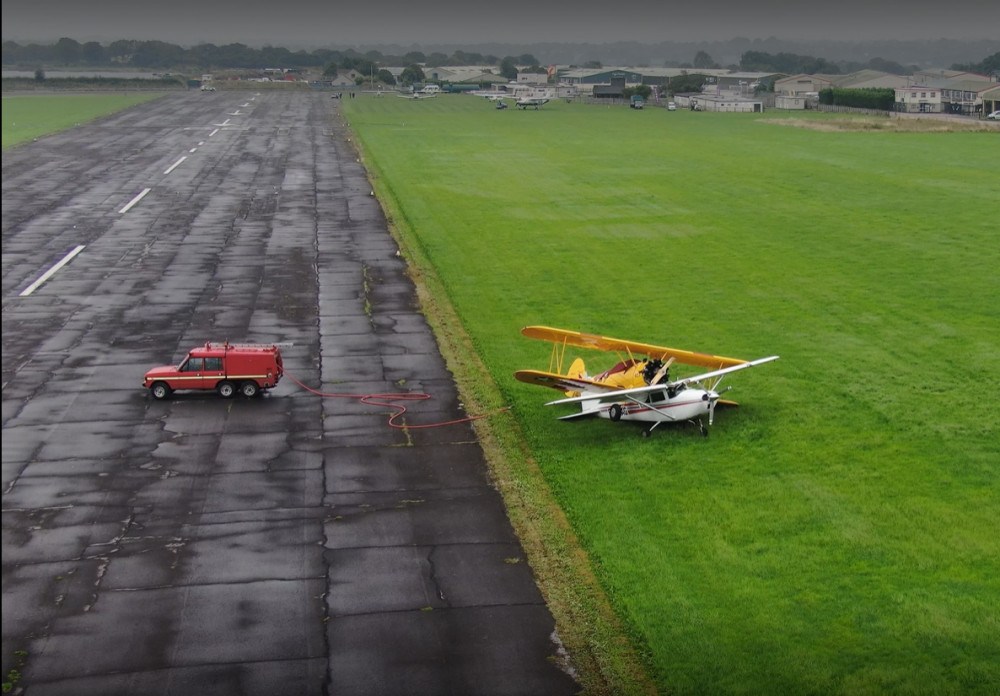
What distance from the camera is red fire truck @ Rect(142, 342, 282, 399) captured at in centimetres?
4356

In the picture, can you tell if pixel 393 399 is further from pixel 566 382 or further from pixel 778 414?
pixel 778 414

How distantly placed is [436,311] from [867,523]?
30.9 metres

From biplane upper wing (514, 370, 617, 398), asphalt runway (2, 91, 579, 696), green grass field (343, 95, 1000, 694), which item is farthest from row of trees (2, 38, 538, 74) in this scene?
green grass field (343, 95, 1000, 694)

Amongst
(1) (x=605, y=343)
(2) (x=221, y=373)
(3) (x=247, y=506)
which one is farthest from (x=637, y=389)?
(2) (x=221, y=373)

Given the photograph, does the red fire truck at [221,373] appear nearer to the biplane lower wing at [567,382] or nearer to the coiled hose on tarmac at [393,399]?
the coiled hose on tarmac at [393,399]

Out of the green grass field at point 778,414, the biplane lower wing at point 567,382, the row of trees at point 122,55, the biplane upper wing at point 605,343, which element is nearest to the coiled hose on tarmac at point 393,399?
the green grass field at point 778,414

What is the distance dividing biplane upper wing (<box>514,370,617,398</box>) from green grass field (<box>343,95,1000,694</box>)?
160 cm

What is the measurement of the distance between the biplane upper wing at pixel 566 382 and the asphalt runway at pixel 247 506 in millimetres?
3154

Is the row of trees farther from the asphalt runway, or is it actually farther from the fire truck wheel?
the fire truck wheel

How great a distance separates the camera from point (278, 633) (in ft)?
85.8

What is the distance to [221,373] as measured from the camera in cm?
→ 4372

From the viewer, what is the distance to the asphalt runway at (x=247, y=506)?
25.0 meters

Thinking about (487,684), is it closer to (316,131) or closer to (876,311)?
(876,311)

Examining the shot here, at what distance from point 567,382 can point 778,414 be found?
807cm
